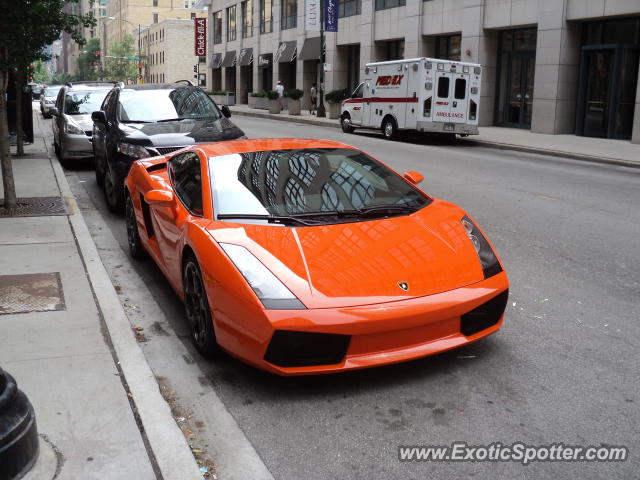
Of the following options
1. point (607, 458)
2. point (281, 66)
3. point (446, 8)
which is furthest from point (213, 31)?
point (607, 458)

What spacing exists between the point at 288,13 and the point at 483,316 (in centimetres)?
4726

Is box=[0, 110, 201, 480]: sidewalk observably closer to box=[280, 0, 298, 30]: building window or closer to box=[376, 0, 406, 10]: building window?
box=[376, 0, 406, 10]: building window

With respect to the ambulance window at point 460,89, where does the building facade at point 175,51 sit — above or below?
above

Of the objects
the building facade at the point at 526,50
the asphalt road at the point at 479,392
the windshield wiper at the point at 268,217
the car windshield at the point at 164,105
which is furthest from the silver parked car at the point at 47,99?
the windshield wiper at the point at 268,217

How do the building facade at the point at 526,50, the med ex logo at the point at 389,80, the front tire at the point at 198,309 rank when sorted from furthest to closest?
the building facade at the point at 526,50
the med ex logo at the point at 389,80
the front tire at the point at 198,309

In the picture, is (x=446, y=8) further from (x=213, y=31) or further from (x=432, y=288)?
(x=213, y=31)

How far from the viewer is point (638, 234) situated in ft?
28.1

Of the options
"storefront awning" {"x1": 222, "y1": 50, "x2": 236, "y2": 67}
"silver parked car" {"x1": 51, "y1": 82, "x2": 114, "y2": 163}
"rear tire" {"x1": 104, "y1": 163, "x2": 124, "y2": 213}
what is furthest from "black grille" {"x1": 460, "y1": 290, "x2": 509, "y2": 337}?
"storefront awning" {"x1": 222, "y1": 50, "x2": 236, "y2": 67}

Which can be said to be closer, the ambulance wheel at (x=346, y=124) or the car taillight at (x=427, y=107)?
the car taillight at (x=427, y=107)

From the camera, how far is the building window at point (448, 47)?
107ft

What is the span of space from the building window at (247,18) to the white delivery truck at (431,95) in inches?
1334

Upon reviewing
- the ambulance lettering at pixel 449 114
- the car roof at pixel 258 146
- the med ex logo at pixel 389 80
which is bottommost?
the car roof at pixel 258 146

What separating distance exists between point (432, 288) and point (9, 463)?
2.42 meters

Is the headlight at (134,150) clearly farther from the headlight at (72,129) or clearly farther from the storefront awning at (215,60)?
the storefront awning at (215,60)
